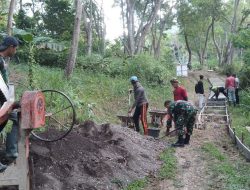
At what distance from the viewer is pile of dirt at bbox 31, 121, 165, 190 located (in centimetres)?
658

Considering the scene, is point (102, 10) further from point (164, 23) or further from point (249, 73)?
point (249, 73)

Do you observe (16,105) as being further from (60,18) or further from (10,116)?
(60,18)

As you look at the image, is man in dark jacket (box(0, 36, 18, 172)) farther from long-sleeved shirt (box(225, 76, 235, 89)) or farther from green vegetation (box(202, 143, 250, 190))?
long-sleeved shirt (box(225, 76, 235, 89))

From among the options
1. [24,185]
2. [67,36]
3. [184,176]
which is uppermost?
[67,36]

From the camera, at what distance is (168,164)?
8.82 m

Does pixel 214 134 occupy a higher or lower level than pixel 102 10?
lower

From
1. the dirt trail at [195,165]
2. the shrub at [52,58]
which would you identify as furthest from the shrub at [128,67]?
the dirt trail at [195,165]

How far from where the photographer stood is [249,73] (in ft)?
72.4

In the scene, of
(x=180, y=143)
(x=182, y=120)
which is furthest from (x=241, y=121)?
(x=182, y=120)

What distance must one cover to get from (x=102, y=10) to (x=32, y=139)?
90.4 ft

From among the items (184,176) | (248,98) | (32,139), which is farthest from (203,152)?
(248,98)

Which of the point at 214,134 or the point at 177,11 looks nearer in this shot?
the point at 214,134

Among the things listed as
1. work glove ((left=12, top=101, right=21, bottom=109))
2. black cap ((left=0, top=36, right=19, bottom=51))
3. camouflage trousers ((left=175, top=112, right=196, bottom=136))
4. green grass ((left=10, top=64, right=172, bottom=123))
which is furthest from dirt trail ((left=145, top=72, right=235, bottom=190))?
black cap ((left=0, top=36, right=19, bottom=51))

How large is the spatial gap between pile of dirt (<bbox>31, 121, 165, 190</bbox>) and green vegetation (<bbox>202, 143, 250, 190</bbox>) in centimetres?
131
